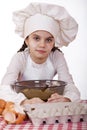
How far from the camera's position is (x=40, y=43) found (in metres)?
1.13

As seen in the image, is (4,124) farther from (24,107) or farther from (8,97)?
(8,97)

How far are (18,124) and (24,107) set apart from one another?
0.05 meters

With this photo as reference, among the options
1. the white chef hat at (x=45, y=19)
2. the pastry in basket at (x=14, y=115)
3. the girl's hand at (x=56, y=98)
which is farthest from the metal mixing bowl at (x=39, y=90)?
the white chef hat at (x=45, y=19)

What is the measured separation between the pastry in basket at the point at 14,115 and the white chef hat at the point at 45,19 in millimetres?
389

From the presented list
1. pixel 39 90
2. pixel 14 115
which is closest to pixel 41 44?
pixel 39 90

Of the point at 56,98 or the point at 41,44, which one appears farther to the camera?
the point at 41,44

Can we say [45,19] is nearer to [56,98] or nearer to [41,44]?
[41,44]

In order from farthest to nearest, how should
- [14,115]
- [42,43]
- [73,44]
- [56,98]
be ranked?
[73,44] → [42,43] → [56,98] → [14,115]

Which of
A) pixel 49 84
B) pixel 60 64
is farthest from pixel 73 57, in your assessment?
pixel 49 84

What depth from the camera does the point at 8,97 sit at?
994 millimetres

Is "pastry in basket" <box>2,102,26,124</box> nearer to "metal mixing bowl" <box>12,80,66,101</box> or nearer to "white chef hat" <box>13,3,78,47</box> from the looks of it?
"metal mixing bowl" <box>12,80,66,101</box>

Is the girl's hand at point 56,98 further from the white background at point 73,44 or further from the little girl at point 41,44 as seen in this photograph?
the white background at point 73,44

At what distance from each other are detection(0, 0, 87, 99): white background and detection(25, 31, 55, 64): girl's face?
1.02 feet

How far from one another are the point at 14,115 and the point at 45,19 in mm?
436
